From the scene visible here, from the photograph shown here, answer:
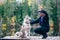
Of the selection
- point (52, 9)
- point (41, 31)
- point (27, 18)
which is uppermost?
point (52, 9)

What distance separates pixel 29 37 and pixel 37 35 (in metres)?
0.12

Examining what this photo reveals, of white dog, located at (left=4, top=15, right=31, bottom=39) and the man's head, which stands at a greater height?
the man's head

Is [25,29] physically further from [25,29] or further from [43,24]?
[43,24]

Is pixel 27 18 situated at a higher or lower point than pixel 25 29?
higher

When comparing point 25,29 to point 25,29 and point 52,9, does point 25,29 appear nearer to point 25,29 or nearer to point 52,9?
point 25,29

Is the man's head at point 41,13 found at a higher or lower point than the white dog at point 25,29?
higher

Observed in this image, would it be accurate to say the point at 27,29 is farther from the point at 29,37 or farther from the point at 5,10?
the point at 5,10

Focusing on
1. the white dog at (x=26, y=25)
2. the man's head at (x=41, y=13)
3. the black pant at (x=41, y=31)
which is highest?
the man's head at (x=41, y=13)

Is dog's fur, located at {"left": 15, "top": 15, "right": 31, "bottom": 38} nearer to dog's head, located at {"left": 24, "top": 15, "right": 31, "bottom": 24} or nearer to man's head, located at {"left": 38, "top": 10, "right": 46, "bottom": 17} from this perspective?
dog's head, located at {"left": 24, "top": 15, "right": 31, "bottom": 24}

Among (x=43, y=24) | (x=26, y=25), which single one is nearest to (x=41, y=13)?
(x=43, y=24)

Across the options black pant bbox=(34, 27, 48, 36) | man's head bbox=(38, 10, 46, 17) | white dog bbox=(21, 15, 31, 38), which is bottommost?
black pant bbox=(34, 27, 48, 36)

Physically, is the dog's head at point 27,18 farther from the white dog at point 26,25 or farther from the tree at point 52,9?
the tree at point 52,9

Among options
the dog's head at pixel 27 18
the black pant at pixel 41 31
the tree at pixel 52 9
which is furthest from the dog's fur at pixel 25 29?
the tree at pixel 52 9

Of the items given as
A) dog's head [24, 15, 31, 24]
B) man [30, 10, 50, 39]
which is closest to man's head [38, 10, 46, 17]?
man [30, 10, 50, 39]
